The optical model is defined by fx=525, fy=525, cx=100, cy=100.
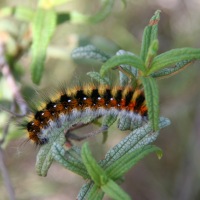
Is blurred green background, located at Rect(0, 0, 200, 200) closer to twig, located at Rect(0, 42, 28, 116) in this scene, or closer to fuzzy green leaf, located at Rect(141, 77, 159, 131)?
twig, located at Rect(0, 42, 28, 116)

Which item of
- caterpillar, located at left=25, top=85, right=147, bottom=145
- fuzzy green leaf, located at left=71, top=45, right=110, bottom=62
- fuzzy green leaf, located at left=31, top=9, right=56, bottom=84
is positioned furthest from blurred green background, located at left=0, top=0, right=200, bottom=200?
caterpillar, located at left=25, top=85, right=147, bottom=145

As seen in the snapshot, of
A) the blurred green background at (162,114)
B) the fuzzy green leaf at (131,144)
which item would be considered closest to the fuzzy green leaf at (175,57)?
the fuzzy green leaf at (131,144)

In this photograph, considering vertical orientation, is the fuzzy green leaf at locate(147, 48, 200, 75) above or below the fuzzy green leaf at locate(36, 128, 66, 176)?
above

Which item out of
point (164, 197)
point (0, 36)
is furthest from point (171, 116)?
point (0, 36)

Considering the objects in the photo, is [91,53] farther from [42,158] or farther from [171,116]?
[171,116]

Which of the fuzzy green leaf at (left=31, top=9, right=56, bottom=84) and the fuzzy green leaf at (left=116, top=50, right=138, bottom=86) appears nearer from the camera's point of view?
the fuzzy green leaf at (left=116, top=50, right=138, bottom=86)
